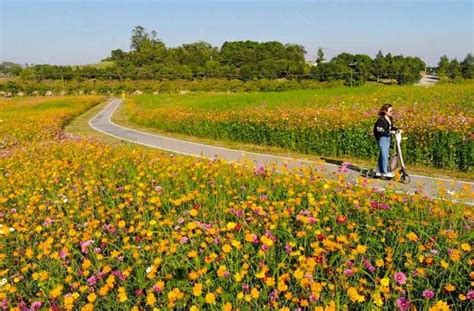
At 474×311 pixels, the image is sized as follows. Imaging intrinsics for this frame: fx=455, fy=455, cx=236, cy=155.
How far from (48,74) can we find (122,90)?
30177 millimetres

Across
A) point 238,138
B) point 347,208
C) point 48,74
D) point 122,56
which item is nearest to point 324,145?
point 238,138

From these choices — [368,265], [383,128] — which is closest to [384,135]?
[383,128]

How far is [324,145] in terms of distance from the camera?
49.9 feet

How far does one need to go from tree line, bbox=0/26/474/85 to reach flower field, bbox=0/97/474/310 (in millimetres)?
77876

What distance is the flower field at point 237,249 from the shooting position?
3771 mm

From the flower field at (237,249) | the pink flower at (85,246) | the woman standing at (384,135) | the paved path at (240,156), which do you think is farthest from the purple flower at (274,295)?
the woman standing at (384,135)

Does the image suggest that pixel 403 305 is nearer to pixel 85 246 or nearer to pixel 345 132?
pixel 85 246

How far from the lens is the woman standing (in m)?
10.4

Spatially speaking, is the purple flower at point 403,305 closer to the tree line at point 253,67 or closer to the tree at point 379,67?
the tree line at point 253,67

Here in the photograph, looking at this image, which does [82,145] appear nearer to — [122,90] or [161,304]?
[161,304]

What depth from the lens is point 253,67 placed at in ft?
337

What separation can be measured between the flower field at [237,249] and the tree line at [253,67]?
255ft

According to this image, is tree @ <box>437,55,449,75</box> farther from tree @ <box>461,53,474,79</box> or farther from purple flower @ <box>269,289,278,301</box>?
purple flower @ <box>269,289,278,301</box>

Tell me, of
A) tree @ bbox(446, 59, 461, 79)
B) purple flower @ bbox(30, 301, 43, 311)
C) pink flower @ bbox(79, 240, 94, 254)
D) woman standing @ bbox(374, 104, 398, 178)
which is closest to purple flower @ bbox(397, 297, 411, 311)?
purple flower @ bbox(30, 301, 43, 311)
